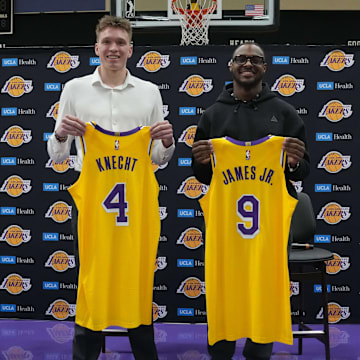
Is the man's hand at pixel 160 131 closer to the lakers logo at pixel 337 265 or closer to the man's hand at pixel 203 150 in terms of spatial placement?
the man's hand at pixel 203 150

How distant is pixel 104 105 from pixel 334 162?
222cm

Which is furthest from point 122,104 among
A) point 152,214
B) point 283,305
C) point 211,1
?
point 211,1

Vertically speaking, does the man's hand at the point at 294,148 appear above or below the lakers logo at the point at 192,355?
above

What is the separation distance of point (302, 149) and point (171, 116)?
74.6 inches

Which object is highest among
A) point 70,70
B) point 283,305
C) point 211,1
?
point 211,1

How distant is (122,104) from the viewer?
233 centimetres

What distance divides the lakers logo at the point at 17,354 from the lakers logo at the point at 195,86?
7.18ft

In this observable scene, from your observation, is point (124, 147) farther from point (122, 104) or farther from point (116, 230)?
point (116, 230)

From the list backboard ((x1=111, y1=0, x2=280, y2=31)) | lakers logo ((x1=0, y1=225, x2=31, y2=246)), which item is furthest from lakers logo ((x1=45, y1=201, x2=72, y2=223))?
backboard ((x1=111, y1=0, x2=280, y2=31))

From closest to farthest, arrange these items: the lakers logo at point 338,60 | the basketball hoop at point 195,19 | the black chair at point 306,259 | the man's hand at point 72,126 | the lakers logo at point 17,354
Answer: the man's hand at point 72,126 → the black chair at point 306,259 → the lakers logo at point 17,354 → the lakers logo at point 338,60 → the basketball hoop at point 195,19

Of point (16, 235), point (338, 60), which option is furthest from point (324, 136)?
point (16, 235)

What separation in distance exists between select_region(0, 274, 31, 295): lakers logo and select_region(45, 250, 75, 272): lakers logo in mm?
228

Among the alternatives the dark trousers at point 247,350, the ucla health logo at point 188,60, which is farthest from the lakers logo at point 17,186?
the dark trousers at point 247,350

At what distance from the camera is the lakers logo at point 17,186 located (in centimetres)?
402
